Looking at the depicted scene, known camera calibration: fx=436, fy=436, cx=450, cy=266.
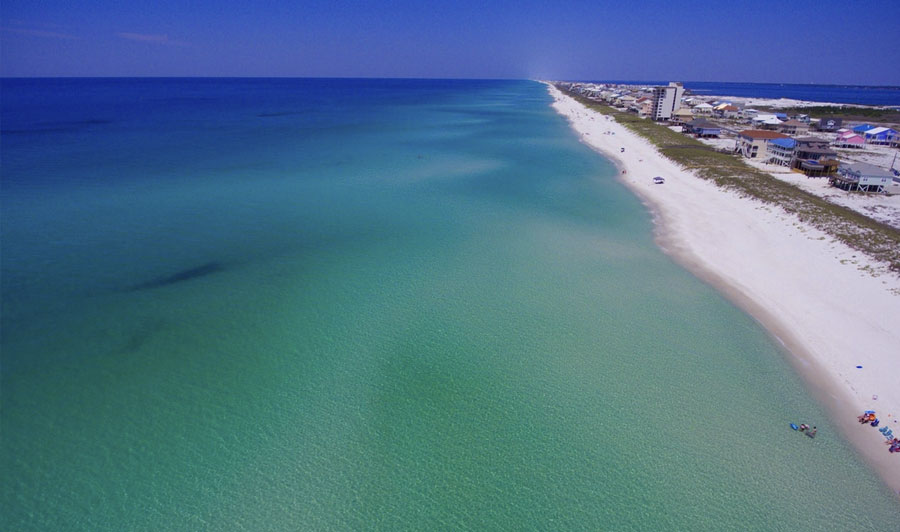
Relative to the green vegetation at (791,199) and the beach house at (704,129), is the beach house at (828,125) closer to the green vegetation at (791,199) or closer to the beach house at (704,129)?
the beach house at (704,129)

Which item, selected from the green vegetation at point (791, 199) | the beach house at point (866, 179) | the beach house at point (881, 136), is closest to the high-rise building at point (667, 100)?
the green vegetation at point (791, 199)

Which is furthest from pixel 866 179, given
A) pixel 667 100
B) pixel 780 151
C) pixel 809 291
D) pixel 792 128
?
pixel 667 100

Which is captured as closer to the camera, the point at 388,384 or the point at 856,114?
the point at 388,384

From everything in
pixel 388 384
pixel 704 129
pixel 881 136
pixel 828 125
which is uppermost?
pixel 828 125

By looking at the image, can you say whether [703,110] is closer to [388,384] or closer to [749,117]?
→ [749,117]

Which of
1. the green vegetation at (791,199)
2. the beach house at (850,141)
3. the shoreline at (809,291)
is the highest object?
the beach house at (850,141)

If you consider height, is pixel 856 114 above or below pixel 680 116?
above

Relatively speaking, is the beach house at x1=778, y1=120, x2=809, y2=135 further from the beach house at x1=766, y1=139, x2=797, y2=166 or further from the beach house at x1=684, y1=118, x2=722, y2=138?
the beach house at x1=766, y1=139, x2=797, y2=166
